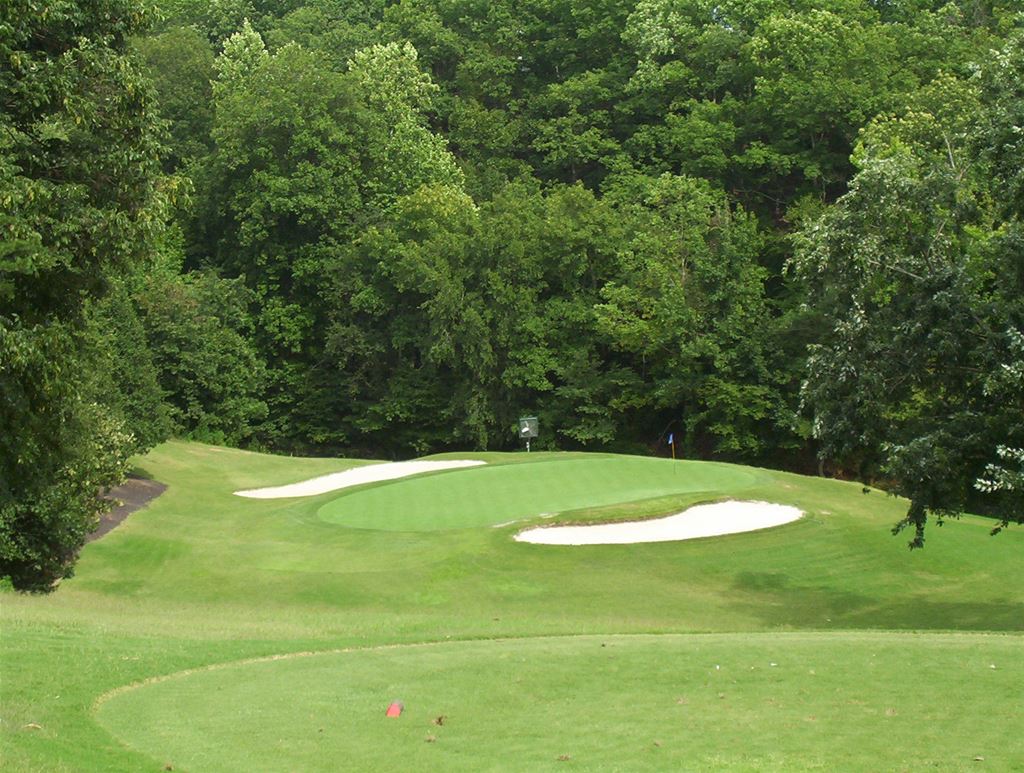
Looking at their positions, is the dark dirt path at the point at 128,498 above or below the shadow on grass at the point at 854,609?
above

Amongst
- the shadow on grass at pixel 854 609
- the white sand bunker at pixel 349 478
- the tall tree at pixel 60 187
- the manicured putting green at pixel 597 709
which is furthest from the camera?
the white sand bunker at pixel 349 478

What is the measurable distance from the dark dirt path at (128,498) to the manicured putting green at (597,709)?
55.5 feet

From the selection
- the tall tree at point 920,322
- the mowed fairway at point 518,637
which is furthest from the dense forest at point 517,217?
the tall tree at point 920,322

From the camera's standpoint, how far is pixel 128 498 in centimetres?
3616

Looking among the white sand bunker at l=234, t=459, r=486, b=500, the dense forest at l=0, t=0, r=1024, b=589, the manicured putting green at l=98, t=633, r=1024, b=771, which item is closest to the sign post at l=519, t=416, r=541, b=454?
the dense forest at l=0, t=0, r=1024, b=589

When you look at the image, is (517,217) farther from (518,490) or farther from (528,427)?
(518,490)

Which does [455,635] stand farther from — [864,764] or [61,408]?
[864,764]

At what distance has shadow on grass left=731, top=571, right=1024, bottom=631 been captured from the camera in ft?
80.0

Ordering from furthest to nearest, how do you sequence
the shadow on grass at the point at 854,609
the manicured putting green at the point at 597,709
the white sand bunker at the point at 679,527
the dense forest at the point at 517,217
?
the dense forest at the point at 517,217 < the white sand bunker at the point at 679,527 < the shadow on grass at the point at 854,609 < the manicured putting green at the point at 597,709

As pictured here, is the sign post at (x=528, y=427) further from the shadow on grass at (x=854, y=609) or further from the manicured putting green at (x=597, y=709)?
the manicured putting green at (x=597, y=709)

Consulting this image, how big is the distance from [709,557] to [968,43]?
44210 millimetres

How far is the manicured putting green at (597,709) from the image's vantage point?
36.1ft

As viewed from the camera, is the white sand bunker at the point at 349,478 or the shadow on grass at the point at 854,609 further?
the white sand bunker at the point at 349,478

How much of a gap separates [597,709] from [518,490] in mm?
21689
